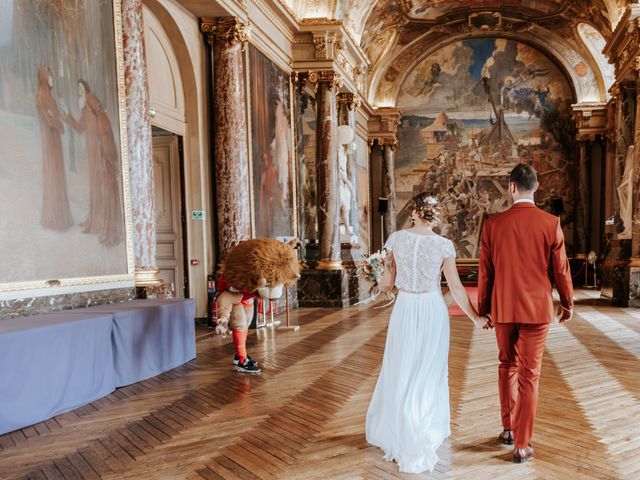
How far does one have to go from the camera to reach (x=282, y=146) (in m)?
12.2

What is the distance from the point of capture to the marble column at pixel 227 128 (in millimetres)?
9344

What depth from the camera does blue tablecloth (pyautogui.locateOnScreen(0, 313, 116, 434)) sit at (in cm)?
422

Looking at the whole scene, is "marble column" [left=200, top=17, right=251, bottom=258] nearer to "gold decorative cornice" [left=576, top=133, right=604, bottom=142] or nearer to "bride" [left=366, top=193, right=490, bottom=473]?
"bride" [left=366, top=193, right=490, bottom=473]

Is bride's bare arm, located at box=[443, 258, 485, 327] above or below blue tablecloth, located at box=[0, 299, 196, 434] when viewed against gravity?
above

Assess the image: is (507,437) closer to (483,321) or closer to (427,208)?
(483,321)

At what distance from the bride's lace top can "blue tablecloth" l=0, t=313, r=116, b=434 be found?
120 inches

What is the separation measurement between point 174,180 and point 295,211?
3.99m

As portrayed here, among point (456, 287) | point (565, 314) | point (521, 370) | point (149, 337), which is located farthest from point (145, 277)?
point (565, 314)

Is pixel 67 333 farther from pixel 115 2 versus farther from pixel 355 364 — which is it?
pixel 115 2

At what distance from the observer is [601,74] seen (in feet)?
65.6

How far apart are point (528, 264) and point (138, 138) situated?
5.39 m

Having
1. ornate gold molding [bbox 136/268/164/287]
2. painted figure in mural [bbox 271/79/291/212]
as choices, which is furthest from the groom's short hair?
painted figure in mural [bbox 271/79/291/212]

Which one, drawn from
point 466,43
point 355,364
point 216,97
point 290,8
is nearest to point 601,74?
point 466,43

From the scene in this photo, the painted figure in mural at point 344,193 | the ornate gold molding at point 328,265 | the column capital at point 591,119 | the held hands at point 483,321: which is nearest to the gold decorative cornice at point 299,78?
the painted figure in mural at point 344,193
